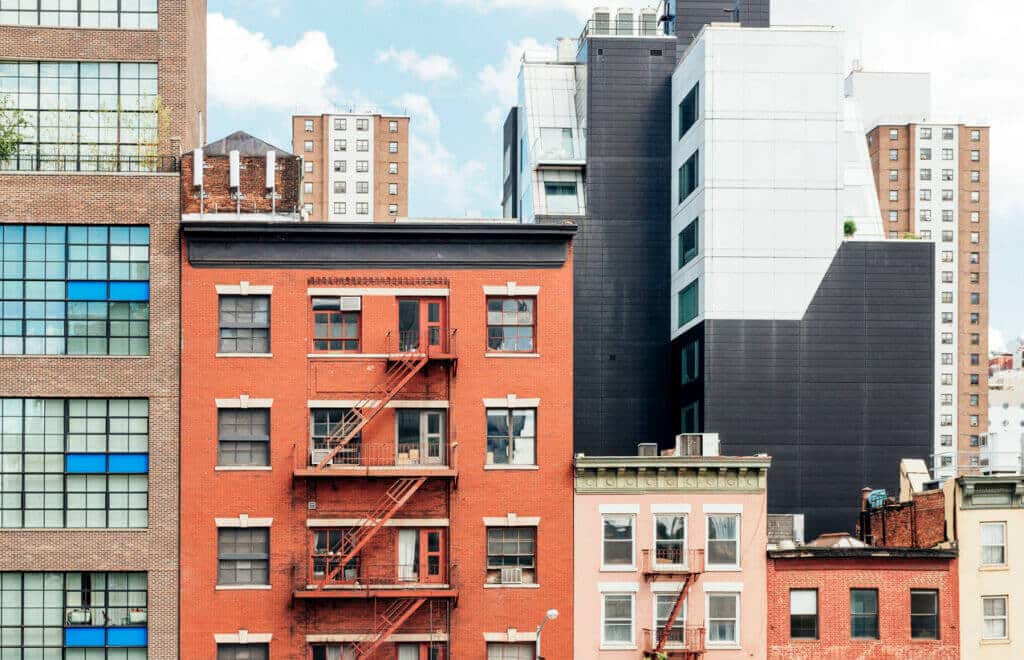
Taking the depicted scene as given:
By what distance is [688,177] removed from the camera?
79.3 meters

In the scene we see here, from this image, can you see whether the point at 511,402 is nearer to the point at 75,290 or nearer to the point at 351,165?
the point at 75,290

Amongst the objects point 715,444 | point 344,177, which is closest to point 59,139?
point 715,444

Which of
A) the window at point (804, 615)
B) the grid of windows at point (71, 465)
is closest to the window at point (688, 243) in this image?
the window at point (804, 615)

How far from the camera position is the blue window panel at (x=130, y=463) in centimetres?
5375

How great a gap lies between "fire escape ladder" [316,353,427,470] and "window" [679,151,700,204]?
1153 inches

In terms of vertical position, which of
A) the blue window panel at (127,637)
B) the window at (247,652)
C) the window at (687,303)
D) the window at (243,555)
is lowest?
the window at (247,652)

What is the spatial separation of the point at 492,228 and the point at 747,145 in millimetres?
25506

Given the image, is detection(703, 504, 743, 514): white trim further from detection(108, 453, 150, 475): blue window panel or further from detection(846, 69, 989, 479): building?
detection(846, 69, 989, 479): building

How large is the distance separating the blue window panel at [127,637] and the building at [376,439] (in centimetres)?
157

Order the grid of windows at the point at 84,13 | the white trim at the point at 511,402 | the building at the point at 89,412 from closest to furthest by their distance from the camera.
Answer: the building at the point at 89,412 → the white trim at the point at 511,402 → the grid of windows at the point at 84,13

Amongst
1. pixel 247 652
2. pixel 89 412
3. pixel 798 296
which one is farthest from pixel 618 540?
pixel 798 296

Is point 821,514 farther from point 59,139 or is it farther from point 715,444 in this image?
point 59,139

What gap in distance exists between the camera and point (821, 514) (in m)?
74.7

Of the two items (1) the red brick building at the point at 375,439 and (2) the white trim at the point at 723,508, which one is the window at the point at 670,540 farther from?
(1) the red brick building at the point at 375,439
